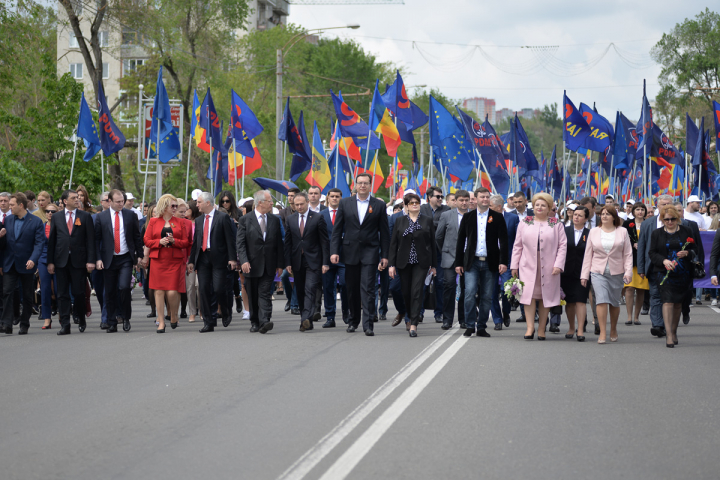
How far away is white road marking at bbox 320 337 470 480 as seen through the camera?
5629 millimetres

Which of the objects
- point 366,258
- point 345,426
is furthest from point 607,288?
point 345,426

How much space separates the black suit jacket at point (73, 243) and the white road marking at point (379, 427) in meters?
5.93

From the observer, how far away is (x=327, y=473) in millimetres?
5543

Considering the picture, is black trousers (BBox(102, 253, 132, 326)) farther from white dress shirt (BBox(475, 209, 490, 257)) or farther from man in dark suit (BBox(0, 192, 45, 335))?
white dress shirt (BBox(475, 209, 490, 257))

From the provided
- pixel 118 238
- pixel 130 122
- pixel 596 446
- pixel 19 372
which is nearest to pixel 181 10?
pixel 130 122

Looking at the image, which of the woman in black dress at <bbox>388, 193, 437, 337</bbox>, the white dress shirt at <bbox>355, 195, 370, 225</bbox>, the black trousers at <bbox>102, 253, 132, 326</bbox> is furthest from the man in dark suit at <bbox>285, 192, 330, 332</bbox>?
the black trousers at <bbox>102, 253, 132, 326</bbox>

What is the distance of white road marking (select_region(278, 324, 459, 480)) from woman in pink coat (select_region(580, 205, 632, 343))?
9.80 ft

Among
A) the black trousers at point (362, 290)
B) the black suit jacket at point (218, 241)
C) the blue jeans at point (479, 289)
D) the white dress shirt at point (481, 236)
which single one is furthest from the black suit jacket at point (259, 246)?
the white dress shirt at point (481, 236)

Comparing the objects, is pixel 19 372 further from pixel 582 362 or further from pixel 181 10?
pixel 181 10

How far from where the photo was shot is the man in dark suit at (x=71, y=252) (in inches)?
516

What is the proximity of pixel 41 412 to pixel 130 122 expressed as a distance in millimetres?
39691

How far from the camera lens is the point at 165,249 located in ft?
43.4

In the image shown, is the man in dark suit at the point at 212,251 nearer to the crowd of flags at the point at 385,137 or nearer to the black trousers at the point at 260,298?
the black trousers at the point at 260,298

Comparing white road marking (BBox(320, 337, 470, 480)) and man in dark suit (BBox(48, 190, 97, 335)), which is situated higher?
man in dark suit (BBox(48, 190, 97, 335))
